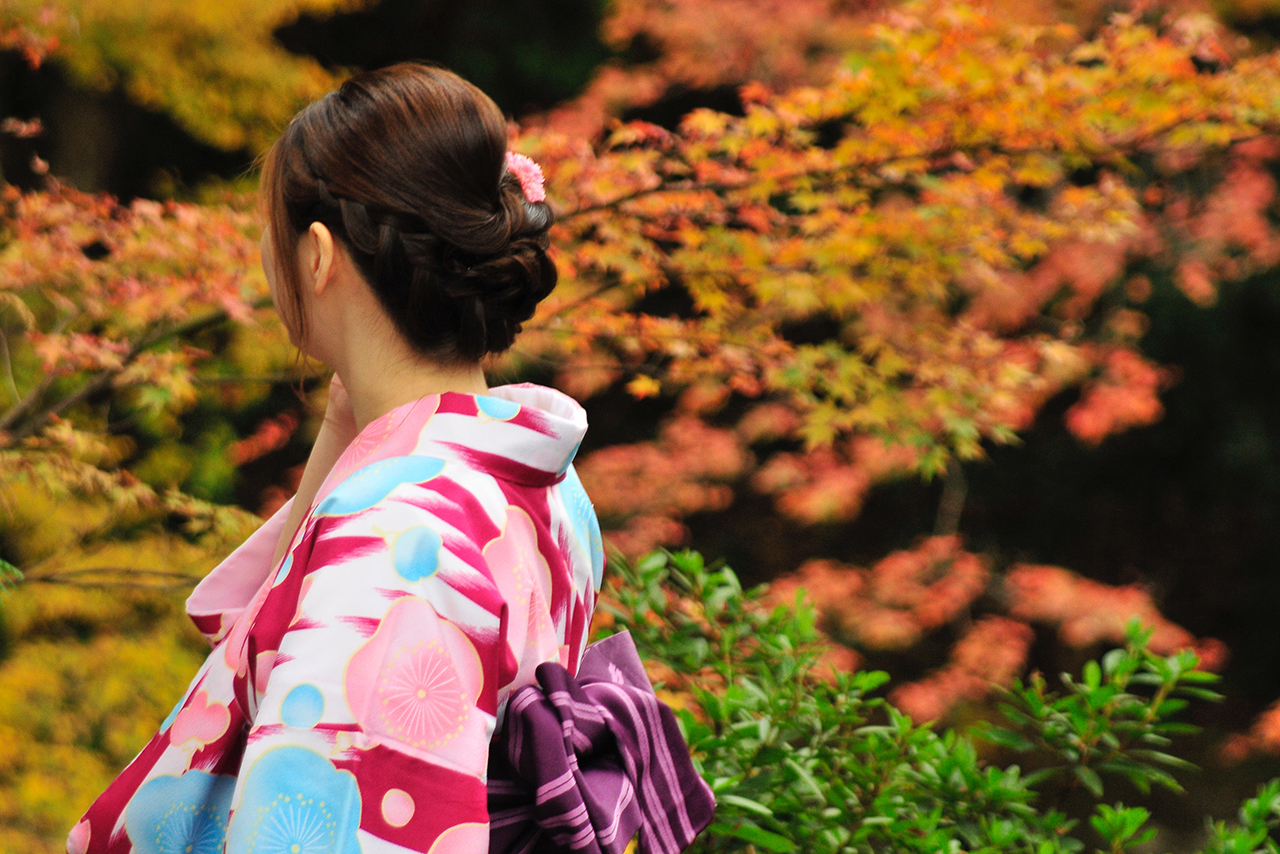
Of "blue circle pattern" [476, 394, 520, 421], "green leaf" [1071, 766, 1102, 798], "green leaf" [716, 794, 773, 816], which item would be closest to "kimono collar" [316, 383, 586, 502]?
"blue circle pattern" [476, 394, 520, 421]

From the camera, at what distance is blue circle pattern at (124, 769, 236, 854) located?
1115 millimetres

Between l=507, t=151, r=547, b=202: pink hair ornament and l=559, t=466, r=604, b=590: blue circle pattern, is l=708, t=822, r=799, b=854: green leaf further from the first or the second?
l=507, t=151, r=547, b=202: pink hair ornament

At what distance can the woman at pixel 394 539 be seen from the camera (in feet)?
3.31

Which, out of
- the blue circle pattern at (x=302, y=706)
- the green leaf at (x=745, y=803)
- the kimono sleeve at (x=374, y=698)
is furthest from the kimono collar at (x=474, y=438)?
the green leaf at (x=745, y=803)

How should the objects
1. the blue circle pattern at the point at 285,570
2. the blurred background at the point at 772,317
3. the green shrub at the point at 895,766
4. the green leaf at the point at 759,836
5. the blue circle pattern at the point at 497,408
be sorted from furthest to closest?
the blurred background at the point at 772,317, the green shrub at the point at 895,766, the green leaf at the point at 759,836, the blue circle pattern at the point at 497,408, the blue circle pattern at the point at 285,570

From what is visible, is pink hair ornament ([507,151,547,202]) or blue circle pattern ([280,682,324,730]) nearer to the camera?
blue circle pattern ([280,682,324,730])

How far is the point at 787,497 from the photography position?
604 centimetres

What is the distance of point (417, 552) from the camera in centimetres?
105

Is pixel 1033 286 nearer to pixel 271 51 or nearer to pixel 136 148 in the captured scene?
pixel 271 51

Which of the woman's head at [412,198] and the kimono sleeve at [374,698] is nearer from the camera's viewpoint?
the kimono sleeve at [374,698]

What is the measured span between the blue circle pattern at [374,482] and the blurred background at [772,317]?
0.83 m

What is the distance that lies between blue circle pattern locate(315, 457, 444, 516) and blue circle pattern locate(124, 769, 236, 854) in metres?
0.34

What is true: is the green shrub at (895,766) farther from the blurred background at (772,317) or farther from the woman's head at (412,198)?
the blurred background at (772,317)

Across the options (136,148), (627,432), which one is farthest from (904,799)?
(136,148)
